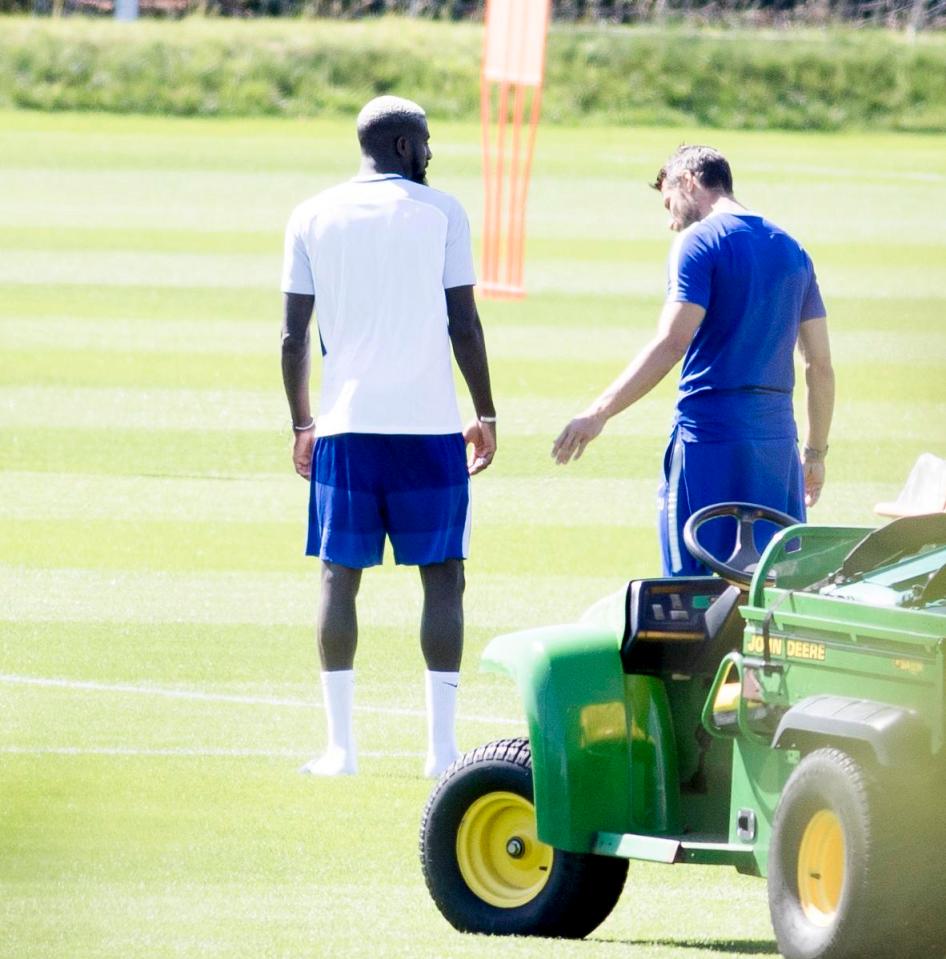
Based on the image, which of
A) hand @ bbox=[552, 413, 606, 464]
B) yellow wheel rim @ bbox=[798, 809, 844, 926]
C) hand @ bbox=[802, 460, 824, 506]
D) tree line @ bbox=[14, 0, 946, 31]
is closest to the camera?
yellow wheel rim @ bbox=[798, 809, 844, 926]

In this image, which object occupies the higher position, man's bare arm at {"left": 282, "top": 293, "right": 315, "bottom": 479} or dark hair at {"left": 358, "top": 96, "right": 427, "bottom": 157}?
dark hair at {"left": 358, "top": 96, "right": 427, "bottom": 157}

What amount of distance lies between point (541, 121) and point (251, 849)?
39.8m

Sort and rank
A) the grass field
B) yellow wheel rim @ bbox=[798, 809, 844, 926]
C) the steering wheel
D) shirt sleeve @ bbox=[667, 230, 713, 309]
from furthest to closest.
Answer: shirt sleeve @ bbox=[667, 230, 713, 309], the grass field, the steering wheel, yellow wheel rim @ bbox=[798, 809, 844, 926]

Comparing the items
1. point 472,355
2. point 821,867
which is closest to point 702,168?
point 472,355

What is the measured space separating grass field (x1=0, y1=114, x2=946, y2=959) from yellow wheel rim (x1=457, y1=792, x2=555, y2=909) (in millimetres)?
138

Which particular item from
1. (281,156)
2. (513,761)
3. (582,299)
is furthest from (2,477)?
(281,156)

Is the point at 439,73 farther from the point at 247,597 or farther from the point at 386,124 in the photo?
the point at 386,124

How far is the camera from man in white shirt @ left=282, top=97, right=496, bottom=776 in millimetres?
7371

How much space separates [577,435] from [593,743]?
1.66 m

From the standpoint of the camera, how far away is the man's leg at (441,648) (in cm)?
749

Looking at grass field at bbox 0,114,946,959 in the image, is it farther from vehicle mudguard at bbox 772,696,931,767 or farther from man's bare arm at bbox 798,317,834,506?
man's bare arm at bbox 798,317,834,506

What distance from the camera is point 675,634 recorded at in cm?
561

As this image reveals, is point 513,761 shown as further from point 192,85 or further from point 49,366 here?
point 192,85

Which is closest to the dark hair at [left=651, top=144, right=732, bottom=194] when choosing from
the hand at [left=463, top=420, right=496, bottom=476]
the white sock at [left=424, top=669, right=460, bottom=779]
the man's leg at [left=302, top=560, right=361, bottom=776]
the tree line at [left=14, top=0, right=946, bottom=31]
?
the hand at [left=463, top=420, right=496, bottom=476]
